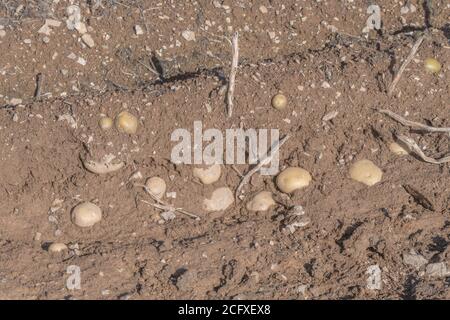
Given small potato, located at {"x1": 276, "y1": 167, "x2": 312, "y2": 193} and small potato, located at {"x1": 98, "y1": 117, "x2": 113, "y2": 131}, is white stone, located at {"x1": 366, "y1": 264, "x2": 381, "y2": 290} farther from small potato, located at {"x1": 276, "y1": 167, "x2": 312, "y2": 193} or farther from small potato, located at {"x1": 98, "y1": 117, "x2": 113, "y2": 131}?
small potato, located at {"x1": 98, "y1": 117, "x2": 113, "y2": 131}

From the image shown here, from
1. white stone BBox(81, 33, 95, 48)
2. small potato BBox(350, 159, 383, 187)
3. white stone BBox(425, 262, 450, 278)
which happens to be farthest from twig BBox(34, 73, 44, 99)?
white stone BBox(425, 262, 450, 278)

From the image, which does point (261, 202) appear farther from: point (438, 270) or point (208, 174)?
point (438, 270)

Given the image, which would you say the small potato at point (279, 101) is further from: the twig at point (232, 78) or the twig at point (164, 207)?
the twig at point (164, 207)

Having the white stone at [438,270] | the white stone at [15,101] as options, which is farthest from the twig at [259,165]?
the white stone at [15,101]

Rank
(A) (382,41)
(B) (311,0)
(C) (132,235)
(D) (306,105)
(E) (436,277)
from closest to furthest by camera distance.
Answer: (E) (436,277), (C) (132,235), (D) (306,105), (A) (382,41), (B) (311,0)

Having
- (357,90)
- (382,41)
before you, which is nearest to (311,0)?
(382,41)

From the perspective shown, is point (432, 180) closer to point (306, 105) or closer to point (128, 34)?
point (306, 105)
